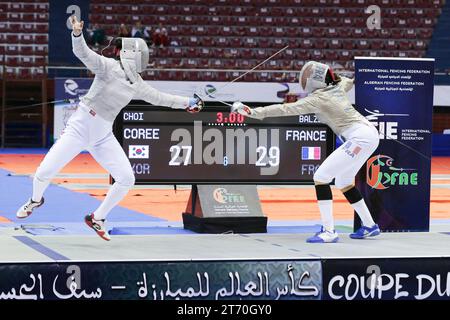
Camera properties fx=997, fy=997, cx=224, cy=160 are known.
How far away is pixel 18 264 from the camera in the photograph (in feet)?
21.8

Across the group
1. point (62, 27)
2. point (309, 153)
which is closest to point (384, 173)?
point (309, 153)

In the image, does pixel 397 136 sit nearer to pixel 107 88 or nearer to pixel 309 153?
pixel 309 153

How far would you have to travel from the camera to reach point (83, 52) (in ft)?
27.7

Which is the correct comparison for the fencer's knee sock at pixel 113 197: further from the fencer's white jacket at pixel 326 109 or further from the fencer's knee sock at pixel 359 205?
the fencer's knee sock at pixel 359 205

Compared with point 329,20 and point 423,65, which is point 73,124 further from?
point 329,20

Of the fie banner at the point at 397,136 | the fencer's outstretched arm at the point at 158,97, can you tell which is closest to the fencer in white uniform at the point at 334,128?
the fencer's outstretched arm at the point at 158,97

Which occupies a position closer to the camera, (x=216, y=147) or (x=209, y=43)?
(x=216, y=147)

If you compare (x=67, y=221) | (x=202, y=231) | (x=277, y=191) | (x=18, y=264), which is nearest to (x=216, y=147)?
(x=202, y=231)

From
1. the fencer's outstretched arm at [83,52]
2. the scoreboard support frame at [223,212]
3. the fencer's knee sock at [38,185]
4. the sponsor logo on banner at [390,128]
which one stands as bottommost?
the scoreboard support frame at [223,212]

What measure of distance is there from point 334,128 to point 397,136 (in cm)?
104

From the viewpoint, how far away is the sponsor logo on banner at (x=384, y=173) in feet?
32.9

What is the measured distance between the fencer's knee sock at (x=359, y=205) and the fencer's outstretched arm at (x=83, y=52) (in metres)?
2.57

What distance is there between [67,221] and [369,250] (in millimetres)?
3844
